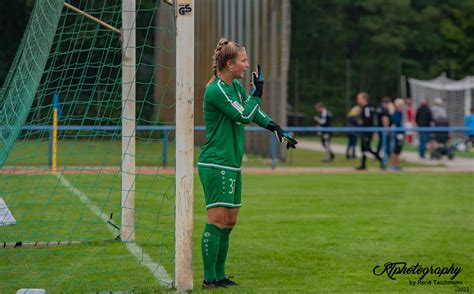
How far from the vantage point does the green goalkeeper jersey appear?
24.3ft

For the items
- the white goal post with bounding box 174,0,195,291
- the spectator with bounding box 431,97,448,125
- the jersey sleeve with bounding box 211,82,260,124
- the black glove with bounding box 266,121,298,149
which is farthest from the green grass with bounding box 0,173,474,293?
the spectator with bounding box 431,97,448,125

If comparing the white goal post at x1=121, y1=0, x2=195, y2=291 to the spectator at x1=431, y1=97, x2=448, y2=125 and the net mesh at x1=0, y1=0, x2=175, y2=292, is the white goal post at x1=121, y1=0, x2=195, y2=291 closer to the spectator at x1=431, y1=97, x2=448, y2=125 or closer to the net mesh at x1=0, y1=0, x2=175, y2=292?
the net mesh at x1=0, y1=0, x2=175, y2=292

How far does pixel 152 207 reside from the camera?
1384cm

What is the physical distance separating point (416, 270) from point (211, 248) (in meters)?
2.14

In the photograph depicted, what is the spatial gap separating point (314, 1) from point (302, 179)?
40073 mm

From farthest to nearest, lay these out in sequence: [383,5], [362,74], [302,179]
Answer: [383,5] → [362,74] → [302,179]

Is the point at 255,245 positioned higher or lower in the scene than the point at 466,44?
lower

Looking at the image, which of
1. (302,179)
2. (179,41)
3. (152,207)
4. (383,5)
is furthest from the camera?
(383,5)

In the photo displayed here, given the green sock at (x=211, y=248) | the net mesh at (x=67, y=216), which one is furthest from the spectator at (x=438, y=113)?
the green sock at (x=211, y=248)

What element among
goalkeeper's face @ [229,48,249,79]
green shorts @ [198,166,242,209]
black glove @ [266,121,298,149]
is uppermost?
goalkeeper's face @ [229,48,249,79]

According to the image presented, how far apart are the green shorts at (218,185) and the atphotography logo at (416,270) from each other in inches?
69.5

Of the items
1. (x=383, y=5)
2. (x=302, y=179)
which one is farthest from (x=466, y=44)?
(x=302, y=179)

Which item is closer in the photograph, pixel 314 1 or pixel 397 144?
pixel 397 144

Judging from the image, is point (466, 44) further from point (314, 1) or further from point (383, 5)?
point (314, 1)
